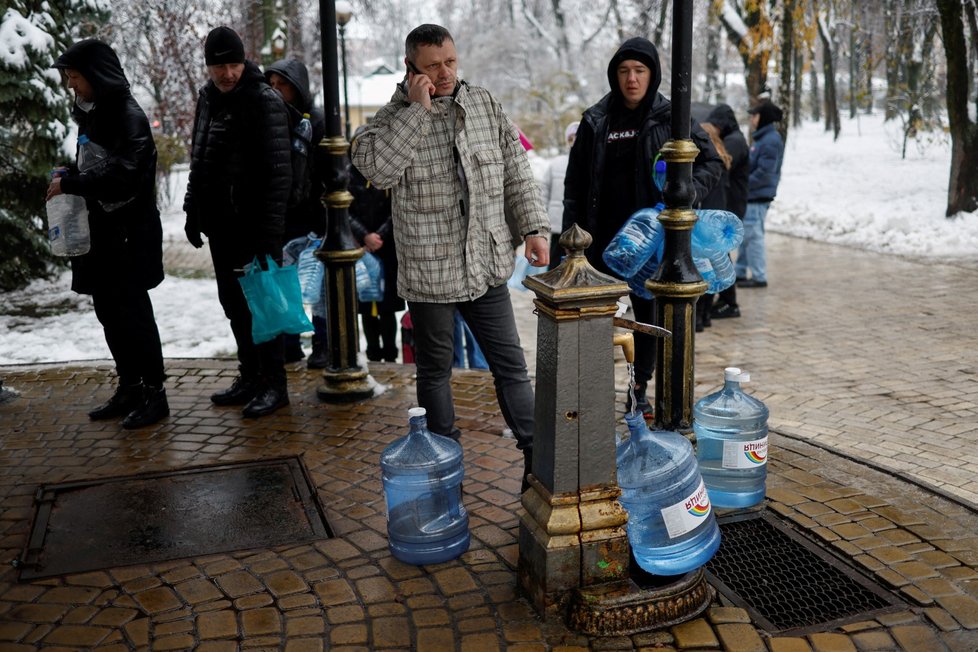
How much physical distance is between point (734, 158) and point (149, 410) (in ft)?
18.7

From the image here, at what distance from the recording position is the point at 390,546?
12.3ft

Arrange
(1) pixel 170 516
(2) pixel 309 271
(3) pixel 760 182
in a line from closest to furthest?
(1) pixel 170 516, (2) pixel 309 271, (3) pixel 760 182

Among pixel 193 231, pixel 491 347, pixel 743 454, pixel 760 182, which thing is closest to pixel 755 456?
pixel 743 454

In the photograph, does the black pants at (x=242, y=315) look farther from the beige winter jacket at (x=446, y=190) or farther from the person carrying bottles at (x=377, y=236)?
the beige winter jacket at (x=446, y=190)

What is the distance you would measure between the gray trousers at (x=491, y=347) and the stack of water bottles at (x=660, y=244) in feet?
3.26

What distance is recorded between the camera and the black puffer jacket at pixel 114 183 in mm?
4828

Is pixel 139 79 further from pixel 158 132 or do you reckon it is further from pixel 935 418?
pixel 935 418

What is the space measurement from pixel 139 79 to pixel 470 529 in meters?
16.4

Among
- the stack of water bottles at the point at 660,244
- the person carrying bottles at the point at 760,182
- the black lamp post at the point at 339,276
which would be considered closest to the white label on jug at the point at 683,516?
the stack of water bottles at the point at 660,244

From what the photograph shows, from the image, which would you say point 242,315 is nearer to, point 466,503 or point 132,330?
point 132,330

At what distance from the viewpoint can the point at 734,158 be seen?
28.4ft

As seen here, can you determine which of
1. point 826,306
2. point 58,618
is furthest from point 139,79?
point 58,618

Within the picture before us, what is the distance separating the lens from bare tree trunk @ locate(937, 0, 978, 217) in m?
12.9

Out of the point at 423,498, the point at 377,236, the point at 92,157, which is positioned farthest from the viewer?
the point at 377,236
